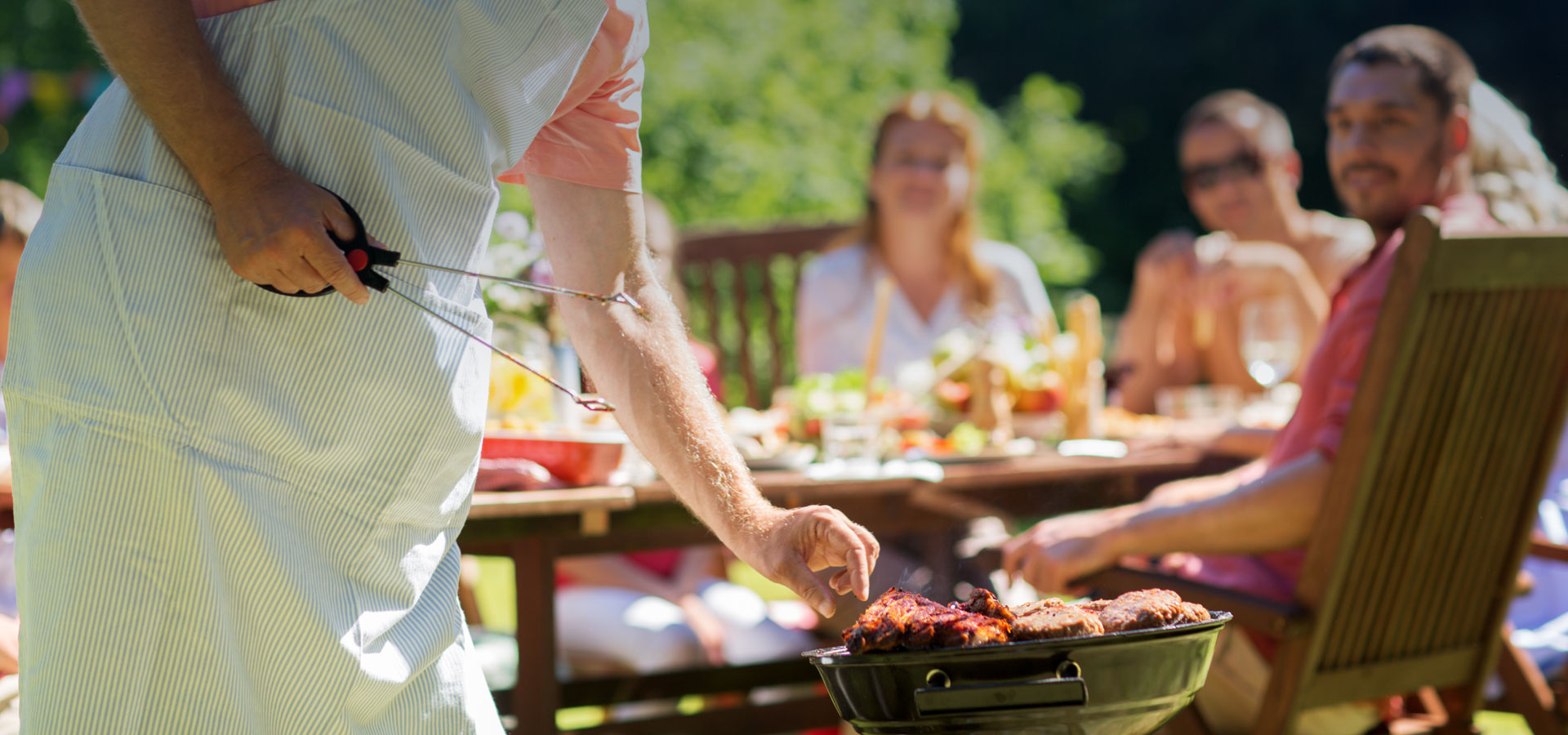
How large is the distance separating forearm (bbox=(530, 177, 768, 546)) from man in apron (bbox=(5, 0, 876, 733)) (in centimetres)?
10

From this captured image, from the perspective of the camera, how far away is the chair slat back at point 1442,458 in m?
2.00

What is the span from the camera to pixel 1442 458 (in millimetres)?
2107

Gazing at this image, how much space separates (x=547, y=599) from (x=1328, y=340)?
1.44 m

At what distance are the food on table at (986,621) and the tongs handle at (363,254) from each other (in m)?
0.50

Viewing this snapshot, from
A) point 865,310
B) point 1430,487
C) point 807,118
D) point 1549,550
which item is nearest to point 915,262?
point 865,310

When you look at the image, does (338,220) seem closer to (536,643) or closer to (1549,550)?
(536,643)

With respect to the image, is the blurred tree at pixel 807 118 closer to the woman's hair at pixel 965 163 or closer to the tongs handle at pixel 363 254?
the woman's hair at pixel 965 163

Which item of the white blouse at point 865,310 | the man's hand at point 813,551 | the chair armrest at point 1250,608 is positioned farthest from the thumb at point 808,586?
the white blouse at point 865,310

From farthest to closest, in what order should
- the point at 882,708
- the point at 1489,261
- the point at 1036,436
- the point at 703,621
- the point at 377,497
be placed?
the point at 703,621 → the point at 1036,436 → the point at 1489,261 → the point at 377,497 → the point at 882,708

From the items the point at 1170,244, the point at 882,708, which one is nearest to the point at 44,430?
the point at 882,708

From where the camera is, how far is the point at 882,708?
43.6 inches

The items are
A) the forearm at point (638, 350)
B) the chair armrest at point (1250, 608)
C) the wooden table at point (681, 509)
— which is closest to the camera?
the forearm at point (638, 350)

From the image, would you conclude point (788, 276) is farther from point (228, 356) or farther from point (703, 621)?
point (228, 356)

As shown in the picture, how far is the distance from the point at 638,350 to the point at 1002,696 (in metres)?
0.58
